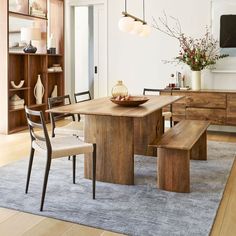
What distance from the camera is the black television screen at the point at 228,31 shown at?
18.7 ft

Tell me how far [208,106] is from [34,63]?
3.16m

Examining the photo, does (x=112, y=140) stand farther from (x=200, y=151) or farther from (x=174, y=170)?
(x=200, y=151)

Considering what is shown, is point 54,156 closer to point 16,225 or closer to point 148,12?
point 16,225

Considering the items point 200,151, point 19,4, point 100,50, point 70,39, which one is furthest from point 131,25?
point 70,39

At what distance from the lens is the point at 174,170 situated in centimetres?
315

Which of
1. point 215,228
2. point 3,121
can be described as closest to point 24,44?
point 3,121

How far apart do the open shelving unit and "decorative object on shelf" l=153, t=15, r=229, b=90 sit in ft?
6.47

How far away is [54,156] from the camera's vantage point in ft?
9.02

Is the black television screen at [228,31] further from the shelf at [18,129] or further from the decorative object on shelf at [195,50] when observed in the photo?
the shelf at [18,129]

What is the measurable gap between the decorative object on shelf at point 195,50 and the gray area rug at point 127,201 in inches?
90.0

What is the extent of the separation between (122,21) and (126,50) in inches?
112

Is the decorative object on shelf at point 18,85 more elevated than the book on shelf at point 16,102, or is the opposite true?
the decorative object on shelf at point 18,85

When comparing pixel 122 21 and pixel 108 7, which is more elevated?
pixel 108 7

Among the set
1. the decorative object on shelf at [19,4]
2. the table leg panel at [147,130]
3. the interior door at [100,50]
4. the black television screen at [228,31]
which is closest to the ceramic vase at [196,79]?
the black television screen at [228,31]
